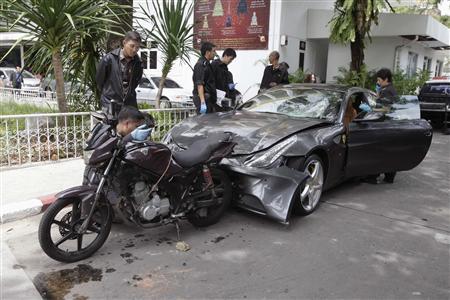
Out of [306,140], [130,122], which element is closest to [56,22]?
[130,122]

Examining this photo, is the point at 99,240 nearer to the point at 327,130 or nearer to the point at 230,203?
the point at 230,203

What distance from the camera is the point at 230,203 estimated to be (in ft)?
15.1

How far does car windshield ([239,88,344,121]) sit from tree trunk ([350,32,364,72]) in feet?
25.9

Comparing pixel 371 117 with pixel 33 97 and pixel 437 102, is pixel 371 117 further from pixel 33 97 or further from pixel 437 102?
pixel 33 97

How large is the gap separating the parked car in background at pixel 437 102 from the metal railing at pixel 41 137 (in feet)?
33.2

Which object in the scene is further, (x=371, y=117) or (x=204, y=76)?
(x=204, y=76)

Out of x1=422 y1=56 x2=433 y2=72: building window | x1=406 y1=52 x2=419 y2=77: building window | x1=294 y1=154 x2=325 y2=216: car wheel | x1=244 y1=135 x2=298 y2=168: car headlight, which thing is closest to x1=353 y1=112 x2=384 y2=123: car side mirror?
x1=294 y1=154 x2=325 y2=216: car wheel

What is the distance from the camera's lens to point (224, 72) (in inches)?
289

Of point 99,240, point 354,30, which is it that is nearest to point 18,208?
point 99,240

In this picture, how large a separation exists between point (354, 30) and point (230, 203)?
9.52m

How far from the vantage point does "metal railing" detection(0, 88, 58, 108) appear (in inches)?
363

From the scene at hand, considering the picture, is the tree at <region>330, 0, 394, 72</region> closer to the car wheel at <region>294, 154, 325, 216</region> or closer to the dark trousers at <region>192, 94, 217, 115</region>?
the dark trousers at <region>192, 94, 217, 115</region>

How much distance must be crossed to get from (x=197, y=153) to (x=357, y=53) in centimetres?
1078

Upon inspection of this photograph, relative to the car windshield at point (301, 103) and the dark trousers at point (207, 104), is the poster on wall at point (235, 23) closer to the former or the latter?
the dark trousers at point (207, 104)
